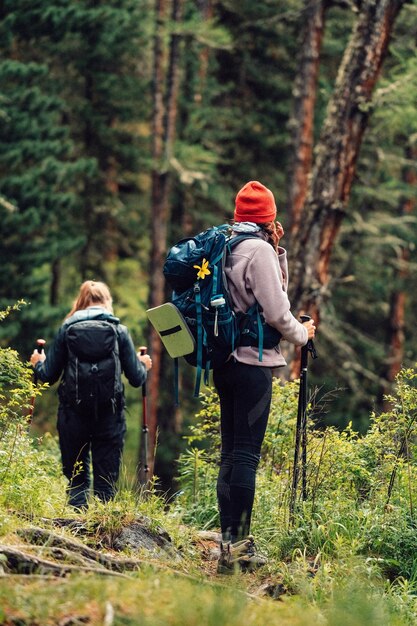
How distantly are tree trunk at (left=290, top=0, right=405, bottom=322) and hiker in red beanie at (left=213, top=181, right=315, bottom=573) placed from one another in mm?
5858

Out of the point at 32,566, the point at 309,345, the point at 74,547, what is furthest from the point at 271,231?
the point at 32,566

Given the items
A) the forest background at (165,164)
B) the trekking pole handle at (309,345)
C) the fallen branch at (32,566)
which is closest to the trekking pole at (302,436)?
the trekking pole handle at (309,345)

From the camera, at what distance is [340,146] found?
37.6 ft

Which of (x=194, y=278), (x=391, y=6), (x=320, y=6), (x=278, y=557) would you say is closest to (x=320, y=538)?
(x=278, y=557)

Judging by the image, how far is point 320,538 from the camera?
5.77 metres

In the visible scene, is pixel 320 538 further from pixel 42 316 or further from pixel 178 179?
pixel 178 179

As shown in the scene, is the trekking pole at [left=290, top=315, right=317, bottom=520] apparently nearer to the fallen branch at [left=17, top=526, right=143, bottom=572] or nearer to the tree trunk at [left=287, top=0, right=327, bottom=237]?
the fallen branch at [left=17, top=526, right=143, bottom=572]

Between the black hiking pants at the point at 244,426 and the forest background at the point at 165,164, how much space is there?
42.5 ft

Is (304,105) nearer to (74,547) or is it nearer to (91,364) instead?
(91,364)

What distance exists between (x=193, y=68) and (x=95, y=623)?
21.8 m

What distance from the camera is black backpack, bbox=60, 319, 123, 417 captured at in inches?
279

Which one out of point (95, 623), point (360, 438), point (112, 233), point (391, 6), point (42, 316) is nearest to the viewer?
point (95, 623)

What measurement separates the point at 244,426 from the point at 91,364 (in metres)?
1.78

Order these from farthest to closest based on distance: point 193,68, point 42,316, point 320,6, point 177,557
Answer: point 193,68 → point 42,316 → point 320,6 → point 177,557
